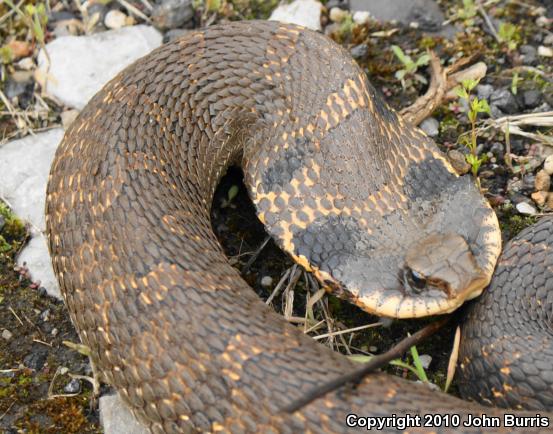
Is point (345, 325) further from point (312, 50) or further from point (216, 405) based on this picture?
point (312, 50)

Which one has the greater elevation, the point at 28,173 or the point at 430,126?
the point at 28,173

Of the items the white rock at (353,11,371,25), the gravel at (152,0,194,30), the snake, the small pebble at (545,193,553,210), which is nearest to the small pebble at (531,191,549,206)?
the small pebble at (545,193,553,210)

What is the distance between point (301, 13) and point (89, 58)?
2007 mm

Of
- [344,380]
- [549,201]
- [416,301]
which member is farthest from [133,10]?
[344,380]

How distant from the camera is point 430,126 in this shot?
7035 millimetres

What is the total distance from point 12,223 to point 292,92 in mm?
2515

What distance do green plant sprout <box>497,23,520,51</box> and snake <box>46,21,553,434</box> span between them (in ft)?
6.66

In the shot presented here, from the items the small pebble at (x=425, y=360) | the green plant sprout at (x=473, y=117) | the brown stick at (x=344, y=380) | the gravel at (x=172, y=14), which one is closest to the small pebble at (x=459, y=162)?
the green plant sprout at (x=473, y=117)

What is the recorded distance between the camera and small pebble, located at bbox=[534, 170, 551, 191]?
21.4 feet

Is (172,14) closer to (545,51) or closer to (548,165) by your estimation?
(545,51)

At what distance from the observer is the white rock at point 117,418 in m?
5.53

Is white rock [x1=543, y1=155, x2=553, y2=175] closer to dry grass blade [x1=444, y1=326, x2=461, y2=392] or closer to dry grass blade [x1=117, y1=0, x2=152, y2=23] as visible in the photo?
dry grass blade [x1=444, y1=326, x2=461, y2=392]

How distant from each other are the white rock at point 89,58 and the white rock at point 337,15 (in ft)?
5.37

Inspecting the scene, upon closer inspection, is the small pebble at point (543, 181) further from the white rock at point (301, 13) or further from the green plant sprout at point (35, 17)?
the green plant sprout at point (35, 17)
